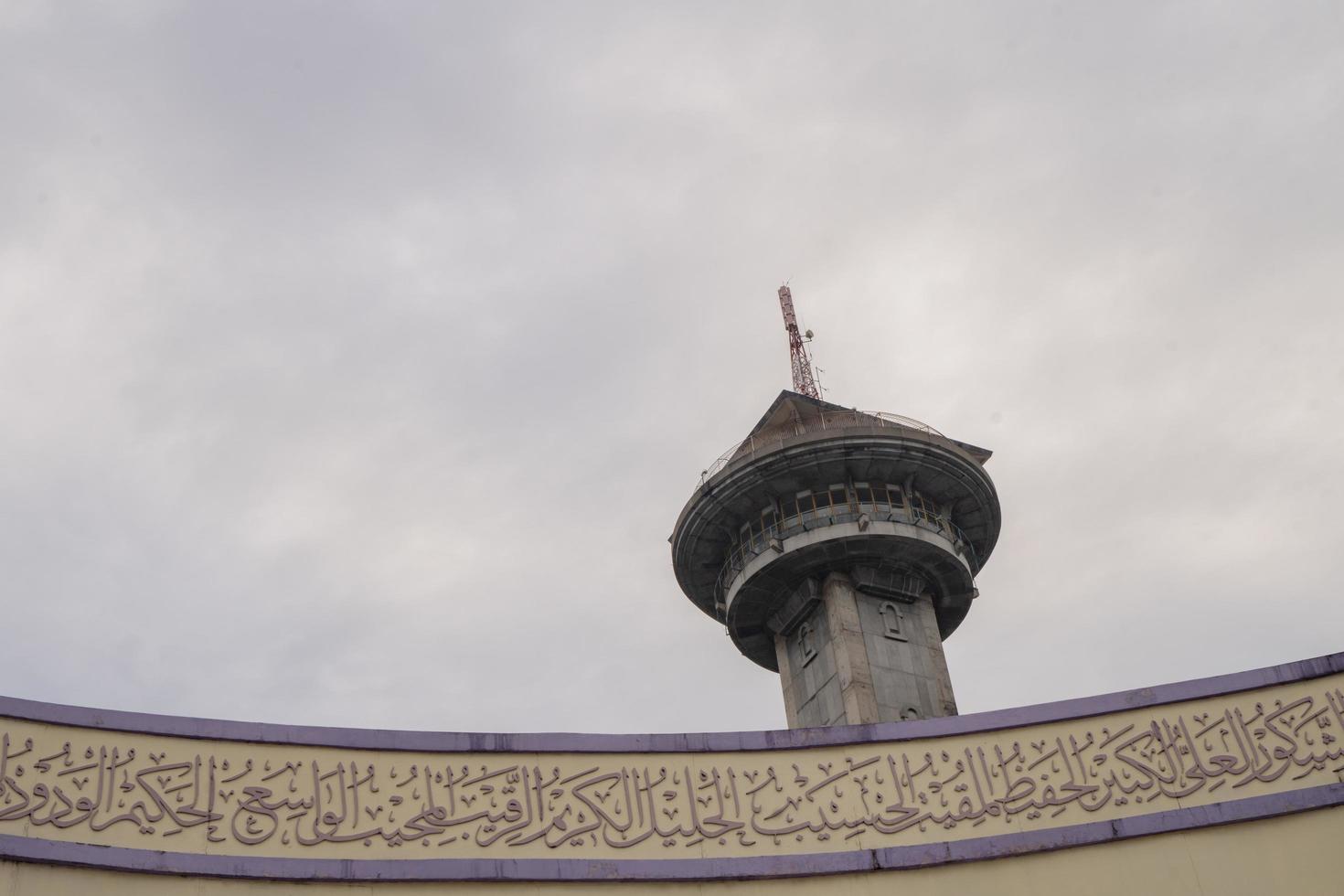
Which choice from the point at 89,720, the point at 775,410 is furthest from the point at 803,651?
the point at 89,720

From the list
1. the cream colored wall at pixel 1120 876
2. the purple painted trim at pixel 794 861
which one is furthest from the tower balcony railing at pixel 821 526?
the cream colored wall at pixel 1120 876

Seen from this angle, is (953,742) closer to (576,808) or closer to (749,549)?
(576,808)

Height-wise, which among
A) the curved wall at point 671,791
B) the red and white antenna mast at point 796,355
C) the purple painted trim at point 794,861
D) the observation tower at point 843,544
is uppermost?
the red and white antenna mast at point 796,355

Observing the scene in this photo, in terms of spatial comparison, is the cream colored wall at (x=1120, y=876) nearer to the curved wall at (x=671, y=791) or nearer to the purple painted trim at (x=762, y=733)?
the curved wall at (x=671, y=791)

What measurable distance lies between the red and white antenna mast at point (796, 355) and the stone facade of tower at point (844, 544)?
6.89 meters

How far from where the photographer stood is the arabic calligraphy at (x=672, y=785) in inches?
446

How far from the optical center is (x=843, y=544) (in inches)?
1239

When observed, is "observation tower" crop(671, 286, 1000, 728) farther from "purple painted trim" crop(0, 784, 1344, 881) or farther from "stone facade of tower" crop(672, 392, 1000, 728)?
"purple painted trim" crop(0, 784, 1344, 881)

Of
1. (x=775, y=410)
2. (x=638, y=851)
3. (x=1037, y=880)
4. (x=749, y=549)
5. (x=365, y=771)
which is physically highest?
(x=775, y=410)

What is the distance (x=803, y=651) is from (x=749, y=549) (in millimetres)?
2848

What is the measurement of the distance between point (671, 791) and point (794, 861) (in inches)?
52.6

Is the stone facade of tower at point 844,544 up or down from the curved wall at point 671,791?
up

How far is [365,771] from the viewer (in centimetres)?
1206

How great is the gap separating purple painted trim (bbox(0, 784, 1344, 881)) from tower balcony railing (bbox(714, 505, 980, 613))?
19462 mm
